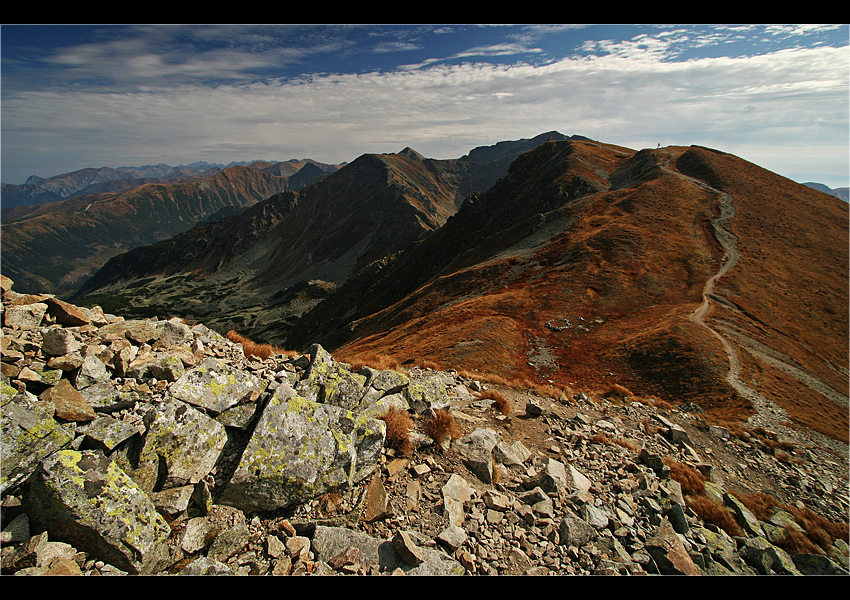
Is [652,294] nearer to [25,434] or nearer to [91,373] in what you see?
[91,373]

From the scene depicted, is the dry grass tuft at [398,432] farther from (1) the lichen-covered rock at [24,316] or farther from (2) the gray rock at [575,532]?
(1) the lichen-covered rock at [24,316]

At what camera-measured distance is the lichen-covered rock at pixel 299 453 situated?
6.80 metres

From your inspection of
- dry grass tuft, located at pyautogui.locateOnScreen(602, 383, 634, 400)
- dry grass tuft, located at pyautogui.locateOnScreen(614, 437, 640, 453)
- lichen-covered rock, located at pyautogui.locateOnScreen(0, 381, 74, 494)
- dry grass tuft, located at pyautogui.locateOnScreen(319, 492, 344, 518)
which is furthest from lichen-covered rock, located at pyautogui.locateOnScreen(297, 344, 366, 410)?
dry grass tuft, located at pyautogui.locateOnScreen(602, 383, 634, 400)

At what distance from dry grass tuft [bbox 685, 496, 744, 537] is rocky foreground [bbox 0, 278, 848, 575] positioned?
0.04 meters

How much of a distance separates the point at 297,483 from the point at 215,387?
3231 mm

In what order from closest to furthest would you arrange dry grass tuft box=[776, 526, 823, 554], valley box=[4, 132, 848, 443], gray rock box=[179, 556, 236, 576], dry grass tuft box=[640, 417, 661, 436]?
gray rock box=[179, 556, 236, 576], dry grass tuft box=[776, 526, 823, 554], dry grass tuft box=[640, 417, 661, 436], valley box=[4, 132, 848, 443]

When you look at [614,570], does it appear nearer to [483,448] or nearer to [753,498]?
[483,448]

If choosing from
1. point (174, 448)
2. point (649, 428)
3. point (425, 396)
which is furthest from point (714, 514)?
point (174, 448)

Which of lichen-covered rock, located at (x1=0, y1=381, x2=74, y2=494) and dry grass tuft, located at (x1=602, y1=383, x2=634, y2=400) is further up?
lichen-covered rock, located at (x1=0, y1=381, x2=74, y2=494)

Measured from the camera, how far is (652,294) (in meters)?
48.7

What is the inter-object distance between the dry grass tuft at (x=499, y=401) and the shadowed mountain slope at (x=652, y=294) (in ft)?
32.3

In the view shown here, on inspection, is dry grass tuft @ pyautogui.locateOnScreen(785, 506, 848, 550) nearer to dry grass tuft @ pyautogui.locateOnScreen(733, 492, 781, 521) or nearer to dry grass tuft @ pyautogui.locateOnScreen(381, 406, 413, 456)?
dry grass tuft @ pyautogui.locateOnScreen(733, 492, 781, 521)

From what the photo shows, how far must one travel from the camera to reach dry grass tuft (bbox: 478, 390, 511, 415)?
12586 mm

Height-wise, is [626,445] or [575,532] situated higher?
[575,532]
